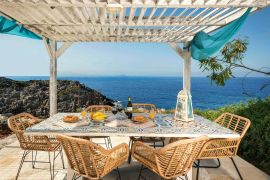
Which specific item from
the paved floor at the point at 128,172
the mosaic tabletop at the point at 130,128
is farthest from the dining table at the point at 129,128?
the paved floor at the point at 128,172

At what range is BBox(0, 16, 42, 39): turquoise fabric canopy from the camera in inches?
154

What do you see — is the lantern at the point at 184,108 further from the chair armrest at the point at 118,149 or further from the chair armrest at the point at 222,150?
the chair armrest at the point at 118,149

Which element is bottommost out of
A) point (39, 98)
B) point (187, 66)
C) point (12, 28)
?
point (39, 98)

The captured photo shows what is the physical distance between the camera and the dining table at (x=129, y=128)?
2609mm

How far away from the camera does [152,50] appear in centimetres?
4912

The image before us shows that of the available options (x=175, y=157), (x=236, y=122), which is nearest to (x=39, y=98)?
(x=236, y=122)

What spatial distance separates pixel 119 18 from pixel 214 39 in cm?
167

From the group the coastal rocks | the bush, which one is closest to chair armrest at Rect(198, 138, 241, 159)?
the bush

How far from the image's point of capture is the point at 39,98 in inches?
443

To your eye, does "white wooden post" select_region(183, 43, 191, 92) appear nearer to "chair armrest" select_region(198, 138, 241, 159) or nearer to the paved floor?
the paved floor

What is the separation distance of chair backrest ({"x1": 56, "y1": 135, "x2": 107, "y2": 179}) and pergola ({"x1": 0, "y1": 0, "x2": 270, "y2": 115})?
170 centimetres

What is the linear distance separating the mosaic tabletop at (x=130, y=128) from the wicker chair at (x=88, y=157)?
0.27 metres

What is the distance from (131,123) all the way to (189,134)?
0.72m

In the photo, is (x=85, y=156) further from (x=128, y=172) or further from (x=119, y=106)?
(x=128, y=172)
